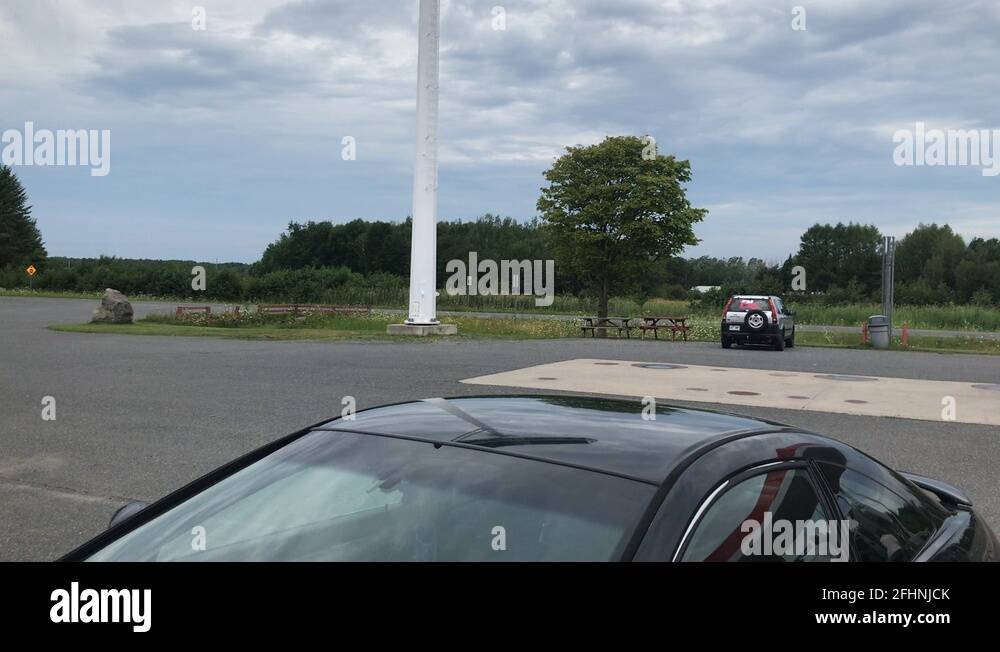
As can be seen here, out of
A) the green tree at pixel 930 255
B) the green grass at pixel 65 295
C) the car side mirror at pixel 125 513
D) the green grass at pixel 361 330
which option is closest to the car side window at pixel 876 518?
the car side mirror at pixel 125 513

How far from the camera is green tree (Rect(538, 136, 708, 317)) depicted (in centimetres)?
3356

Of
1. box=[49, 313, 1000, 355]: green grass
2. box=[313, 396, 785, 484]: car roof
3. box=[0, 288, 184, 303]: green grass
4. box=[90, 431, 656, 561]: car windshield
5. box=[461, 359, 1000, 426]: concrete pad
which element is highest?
box=[0, 288, 184, 303]: green grass

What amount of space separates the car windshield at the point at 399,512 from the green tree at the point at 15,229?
347 ft

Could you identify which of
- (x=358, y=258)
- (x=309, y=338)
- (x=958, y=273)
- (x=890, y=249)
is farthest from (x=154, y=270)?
(x=958, y=273)

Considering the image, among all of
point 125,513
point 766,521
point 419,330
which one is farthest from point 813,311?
point 125,513

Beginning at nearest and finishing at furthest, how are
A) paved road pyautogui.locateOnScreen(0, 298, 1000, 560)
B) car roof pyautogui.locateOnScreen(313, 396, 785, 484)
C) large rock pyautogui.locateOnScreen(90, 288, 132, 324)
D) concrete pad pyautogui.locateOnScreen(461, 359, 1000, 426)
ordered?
car roof pyautogui.locateOnScreen(313, 396, 785, 484) < paved road pyautogui.locateOnScreen(0, 298, 1000, 560) < concrete pad pyautogui.locateOnScreen(461, 359, 1000, 426) < large rock pyautogui.locateOnScreen(90, 288, 132, 324)

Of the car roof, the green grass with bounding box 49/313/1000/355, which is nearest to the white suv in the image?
the green grass with bounding box 49/313/1000/355

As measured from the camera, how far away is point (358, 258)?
10238 centimetres

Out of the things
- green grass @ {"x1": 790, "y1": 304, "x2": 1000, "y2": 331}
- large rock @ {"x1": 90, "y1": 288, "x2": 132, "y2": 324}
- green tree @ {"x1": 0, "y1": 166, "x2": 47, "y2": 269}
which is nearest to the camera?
large rock @ {"x1": 90, "y1": 288, "x2": 132, "y2": 324}

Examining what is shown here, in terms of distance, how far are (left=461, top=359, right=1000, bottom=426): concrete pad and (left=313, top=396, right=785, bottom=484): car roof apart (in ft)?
33.3

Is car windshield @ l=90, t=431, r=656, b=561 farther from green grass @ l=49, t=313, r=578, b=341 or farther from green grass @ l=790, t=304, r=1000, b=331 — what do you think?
green grass @ l=790, t=304, r=1000, b=331

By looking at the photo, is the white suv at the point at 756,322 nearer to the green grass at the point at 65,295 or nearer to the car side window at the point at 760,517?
the car side window at the point at 760,517
